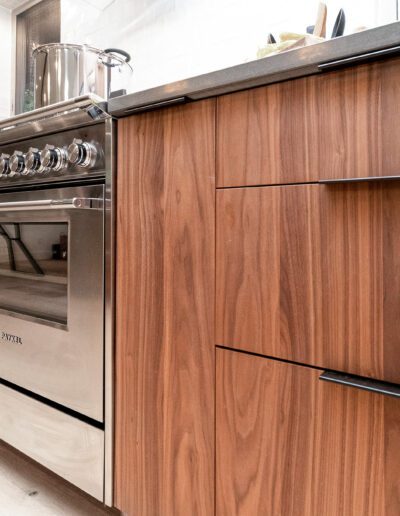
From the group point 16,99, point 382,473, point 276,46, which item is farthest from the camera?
point 16,99

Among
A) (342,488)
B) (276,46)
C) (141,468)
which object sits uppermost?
(276,46)

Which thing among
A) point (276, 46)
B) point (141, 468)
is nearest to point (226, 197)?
point (276, 46)

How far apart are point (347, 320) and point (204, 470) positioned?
438 mm

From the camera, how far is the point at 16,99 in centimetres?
207

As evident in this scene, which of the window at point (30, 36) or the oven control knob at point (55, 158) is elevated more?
the window at point (30, 36)

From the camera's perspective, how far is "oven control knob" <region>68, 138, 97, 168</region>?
37.0 inches

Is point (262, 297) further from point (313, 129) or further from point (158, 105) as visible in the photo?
point (158, 105)

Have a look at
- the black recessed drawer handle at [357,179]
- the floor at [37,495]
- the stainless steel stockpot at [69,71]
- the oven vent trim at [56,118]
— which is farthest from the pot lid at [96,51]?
the floor at [37,495]

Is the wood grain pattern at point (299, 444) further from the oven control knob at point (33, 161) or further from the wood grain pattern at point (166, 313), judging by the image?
the oven control knob at point (33, 161)

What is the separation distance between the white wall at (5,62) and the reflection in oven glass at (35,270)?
45.5 inches

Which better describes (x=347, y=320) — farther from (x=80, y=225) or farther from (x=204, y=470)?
(x=80, y=225)

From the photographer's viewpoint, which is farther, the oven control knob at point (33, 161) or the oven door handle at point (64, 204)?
the oven control knob at point (33, 161)

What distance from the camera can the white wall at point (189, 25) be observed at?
1189 mm

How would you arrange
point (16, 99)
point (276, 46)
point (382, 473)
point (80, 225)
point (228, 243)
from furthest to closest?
point (16, 99), point (80, 225), point (276, 46), point (228, 243), point (382, 473)
